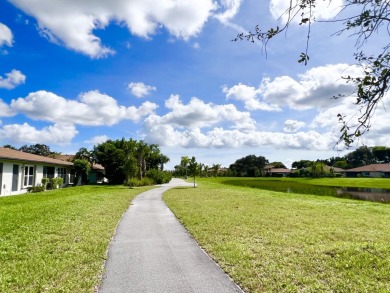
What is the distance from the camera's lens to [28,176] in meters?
29.0

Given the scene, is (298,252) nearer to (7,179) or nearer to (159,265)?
(159,265)

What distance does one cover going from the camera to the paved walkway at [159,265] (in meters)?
5.52

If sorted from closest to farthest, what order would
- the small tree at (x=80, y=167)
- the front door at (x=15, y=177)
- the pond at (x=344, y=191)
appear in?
the front door at (x=15, y=177), the pond at (x=344, y=191), the small tree at (x=80, y=167)

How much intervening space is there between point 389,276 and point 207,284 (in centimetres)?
374

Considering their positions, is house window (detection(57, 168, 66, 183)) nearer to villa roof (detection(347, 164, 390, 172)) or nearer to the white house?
the white house

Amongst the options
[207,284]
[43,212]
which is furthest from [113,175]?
[207,284]

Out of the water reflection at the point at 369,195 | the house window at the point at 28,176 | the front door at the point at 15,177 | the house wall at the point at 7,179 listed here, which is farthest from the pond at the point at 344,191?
the house wall at the point at 7,179

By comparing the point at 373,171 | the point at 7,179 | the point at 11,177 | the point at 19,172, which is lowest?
the point at 7,179

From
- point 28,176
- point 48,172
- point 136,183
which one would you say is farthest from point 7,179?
point 136,183

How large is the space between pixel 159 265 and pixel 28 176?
26978mm

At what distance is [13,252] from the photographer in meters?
7.70

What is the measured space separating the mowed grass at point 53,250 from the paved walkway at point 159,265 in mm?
390

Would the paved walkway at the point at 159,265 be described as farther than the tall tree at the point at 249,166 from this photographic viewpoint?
No

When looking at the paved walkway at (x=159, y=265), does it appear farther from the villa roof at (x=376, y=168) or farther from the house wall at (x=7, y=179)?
the villa roof at (x=376, y=168)
